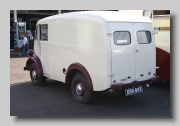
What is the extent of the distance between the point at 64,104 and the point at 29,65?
107 inches

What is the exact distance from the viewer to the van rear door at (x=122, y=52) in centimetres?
518

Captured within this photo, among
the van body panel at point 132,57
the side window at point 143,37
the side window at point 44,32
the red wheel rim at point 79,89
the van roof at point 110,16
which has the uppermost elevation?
the van roof at point 110,16

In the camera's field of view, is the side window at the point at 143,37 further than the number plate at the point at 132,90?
Yes

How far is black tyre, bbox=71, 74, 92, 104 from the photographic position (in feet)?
18.5

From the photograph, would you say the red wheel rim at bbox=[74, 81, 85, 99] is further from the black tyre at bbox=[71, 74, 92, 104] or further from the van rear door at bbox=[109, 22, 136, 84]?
the van rear door at bbox=[109, 22, 136, 84]

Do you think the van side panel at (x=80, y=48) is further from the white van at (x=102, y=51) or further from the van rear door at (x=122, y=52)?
the van rear door at (x=122, y=52)

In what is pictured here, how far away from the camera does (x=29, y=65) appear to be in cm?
805

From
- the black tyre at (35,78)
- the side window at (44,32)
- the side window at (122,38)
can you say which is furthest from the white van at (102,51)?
the black tyre at (35,78)

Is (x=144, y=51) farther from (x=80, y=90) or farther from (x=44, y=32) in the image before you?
(x=44, y=32)

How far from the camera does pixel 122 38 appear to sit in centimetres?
536

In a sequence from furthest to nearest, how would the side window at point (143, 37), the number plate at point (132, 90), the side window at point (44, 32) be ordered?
the side window at point (44, 32) < the side window at point (143, 37) < the number plate at point (132, 90)

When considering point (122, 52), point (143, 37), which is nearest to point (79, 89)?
point (122, 52)

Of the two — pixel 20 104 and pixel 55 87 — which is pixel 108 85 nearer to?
pixel 20 104

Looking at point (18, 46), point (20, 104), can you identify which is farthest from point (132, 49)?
point (18, 46)
